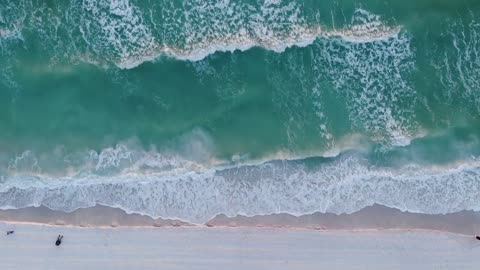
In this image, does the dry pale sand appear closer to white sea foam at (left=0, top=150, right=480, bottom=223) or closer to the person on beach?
the person on beach

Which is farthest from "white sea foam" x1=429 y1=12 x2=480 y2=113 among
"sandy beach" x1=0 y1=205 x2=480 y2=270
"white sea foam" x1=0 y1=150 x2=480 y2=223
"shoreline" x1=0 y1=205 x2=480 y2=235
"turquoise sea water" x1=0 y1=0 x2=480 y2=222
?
"sandy beach" x1=0 y1=205 x2=480 y2=270

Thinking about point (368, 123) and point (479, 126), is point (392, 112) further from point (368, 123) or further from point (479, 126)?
point (479, 126)

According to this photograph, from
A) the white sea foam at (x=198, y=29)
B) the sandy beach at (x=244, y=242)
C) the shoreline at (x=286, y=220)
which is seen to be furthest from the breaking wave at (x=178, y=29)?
the sandy beach at (x=244, y=242)

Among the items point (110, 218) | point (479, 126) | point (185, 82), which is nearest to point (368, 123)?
point (479, 126)

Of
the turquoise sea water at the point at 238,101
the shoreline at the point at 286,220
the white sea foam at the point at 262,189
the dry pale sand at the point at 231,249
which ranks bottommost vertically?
the dry pale sand at the point at 231,249

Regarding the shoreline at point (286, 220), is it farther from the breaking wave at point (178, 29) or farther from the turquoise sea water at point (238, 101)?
the breaking wave at point (178, 29)

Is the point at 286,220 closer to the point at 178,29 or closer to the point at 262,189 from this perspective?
A: the point at 262,189

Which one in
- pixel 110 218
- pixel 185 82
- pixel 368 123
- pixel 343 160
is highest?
pixel 185 82
